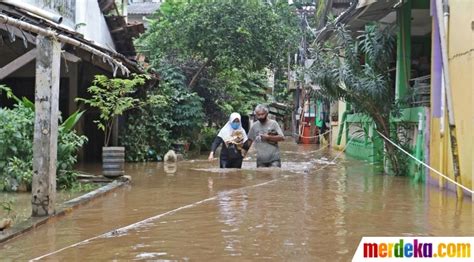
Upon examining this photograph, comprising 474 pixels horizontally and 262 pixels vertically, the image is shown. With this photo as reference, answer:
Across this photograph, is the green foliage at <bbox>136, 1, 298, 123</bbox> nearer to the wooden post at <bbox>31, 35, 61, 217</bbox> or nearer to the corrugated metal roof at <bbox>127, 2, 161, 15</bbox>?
the wooden post at <bbox>31, 35, 61, 217</bbox>

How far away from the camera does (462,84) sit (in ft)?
30.1

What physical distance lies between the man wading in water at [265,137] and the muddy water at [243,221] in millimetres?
974

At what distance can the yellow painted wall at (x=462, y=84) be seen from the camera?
880 centimetres

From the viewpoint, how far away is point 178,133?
2058cm

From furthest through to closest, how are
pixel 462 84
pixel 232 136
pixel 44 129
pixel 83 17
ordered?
pixel 83 17 → pixel 232 136 → pixel 462 84 → pixel 44 129

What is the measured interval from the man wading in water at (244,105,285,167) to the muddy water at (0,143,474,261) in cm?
97

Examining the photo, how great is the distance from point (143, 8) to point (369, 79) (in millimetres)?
29355

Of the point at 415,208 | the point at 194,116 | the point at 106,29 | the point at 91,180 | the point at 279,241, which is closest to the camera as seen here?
the point at 279,241

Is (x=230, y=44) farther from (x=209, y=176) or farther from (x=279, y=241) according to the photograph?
(x=279, y=241)

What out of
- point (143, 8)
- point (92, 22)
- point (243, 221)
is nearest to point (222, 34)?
point (92, 22)

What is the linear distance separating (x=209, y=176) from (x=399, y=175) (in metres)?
4.04

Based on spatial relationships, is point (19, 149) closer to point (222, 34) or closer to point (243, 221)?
point (243, 221)

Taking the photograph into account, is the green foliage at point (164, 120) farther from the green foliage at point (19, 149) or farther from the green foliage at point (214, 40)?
the green foliage at point (19, 149)

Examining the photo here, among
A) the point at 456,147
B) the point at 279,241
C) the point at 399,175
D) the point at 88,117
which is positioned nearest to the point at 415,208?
→ the point at 456,147
